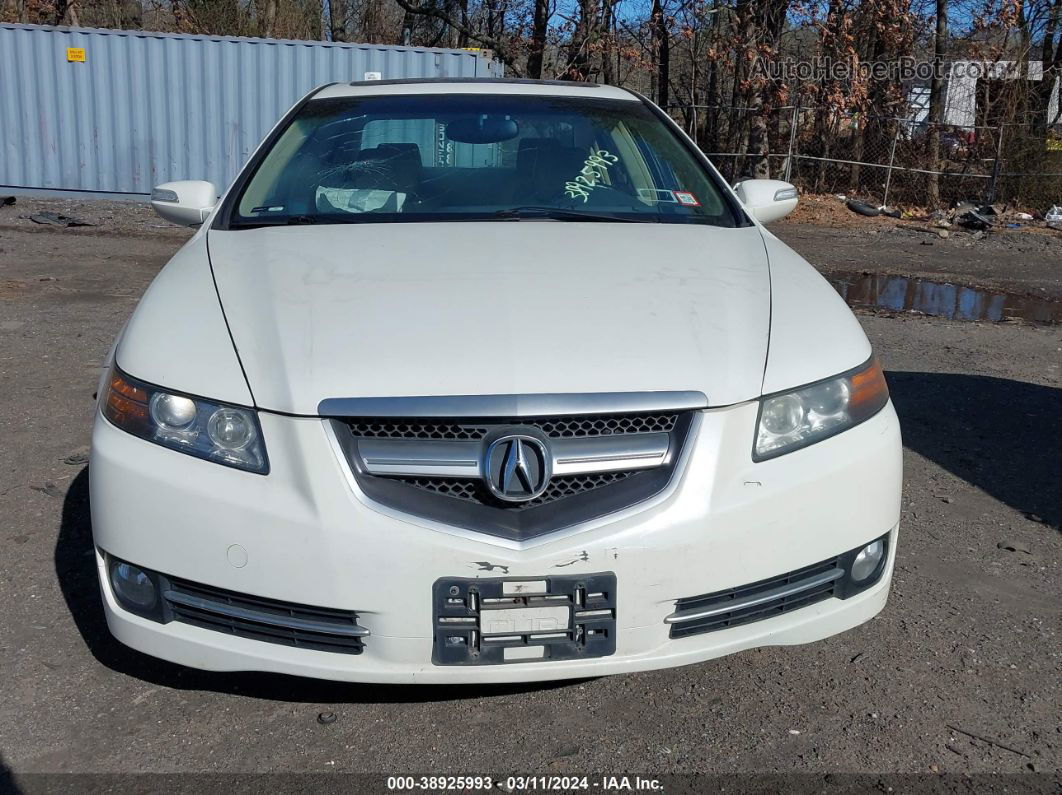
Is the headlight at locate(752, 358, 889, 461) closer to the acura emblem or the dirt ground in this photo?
the acura emblem

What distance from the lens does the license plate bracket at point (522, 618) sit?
2.22 m

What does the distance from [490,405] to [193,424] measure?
692 millimetres

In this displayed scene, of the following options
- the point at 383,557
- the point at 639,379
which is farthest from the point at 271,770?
the point at 639,379

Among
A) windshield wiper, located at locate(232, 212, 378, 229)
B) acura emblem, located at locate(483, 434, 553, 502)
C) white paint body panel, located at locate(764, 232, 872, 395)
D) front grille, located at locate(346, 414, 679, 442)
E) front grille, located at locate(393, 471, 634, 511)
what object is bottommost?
front grille, located at locate(393, 471, 634, 511)

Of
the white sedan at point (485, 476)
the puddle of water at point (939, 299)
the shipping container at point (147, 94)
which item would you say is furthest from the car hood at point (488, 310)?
the shipping container at point (147, 94)

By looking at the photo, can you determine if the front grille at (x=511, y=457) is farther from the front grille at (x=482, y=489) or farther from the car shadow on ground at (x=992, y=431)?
the car shadow on ground at (x=992, y=431)

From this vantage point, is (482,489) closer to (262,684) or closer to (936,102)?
(262,684)

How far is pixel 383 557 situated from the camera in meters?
2.20

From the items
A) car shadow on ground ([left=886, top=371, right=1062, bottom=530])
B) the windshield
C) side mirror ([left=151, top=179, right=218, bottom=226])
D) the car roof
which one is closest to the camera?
the windshield

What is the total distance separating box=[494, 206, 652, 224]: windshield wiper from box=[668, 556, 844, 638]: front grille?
1.43m

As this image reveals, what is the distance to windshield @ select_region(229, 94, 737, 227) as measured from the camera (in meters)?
3.52

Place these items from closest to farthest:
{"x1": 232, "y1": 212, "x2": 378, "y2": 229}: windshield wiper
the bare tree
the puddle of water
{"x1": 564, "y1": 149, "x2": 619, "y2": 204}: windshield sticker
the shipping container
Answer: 1. {"x1": 232, "y1": 212, "x2": 378, "y2": 229}: windshield wiper
2. {"x1": 564, "y1": 149, "x2": 619, "y2": 204}: windshield sticker
3. the puddle of water
4. the shipping container
5. the bare tree

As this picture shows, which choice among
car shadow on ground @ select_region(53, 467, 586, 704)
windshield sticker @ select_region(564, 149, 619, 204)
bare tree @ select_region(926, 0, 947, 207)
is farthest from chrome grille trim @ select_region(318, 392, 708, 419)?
bare tree @ select_region(926, 0, 947, 207)

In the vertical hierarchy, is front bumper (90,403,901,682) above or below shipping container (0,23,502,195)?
below
